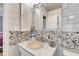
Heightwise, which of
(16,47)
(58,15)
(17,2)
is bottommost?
(16,47)

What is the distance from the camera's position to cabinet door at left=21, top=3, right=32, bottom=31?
1331 millimetres

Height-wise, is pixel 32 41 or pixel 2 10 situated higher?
pixel 2 10

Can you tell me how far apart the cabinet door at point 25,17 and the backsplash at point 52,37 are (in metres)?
0.08

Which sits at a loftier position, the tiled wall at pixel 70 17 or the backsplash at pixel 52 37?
the tiled wall at pixel 70 17

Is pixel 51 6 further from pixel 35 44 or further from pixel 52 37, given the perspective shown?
pixel 35 44

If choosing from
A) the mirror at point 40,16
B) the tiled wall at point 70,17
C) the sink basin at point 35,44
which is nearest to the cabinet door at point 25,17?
the mirror at point 40,16

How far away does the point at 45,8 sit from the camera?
1312 millimetres

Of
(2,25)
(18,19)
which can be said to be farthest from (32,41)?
(2,25)

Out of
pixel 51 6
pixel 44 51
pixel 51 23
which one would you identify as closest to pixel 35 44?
pixel 44 51

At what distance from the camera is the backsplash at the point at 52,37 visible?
128cm

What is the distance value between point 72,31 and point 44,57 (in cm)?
50

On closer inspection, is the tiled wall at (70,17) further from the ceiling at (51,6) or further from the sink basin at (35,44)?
the sink basin at (35,44)

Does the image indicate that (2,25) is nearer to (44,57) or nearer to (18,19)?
(18,19)

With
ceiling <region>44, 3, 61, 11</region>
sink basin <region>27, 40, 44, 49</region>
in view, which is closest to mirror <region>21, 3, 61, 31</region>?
ceiling <region>44, 3, 61, 11</region>
